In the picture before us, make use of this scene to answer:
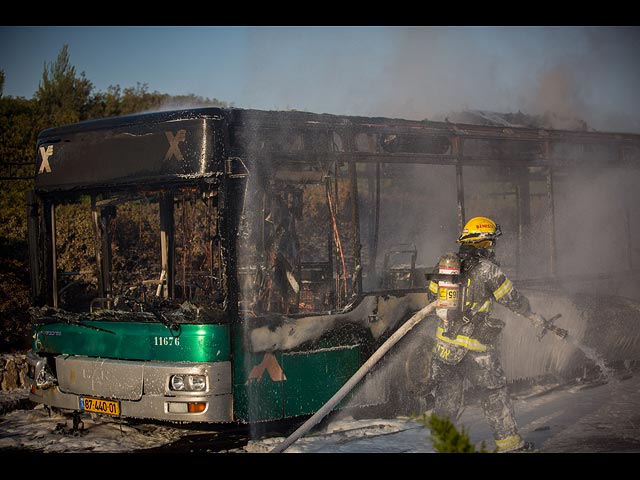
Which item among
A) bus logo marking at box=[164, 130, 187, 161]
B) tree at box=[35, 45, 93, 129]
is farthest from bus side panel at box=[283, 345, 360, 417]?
tree at box=[35, 45, 93, 129]

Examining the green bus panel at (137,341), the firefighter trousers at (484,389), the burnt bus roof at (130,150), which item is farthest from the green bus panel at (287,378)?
the burnt bus roof at (130,150)

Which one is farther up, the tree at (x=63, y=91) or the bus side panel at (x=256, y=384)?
the tree at (x=63, y=91)

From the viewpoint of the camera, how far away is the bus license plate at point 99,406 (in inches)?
274

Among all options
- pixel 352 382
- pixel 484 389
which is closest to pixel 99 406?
pixel 352 382

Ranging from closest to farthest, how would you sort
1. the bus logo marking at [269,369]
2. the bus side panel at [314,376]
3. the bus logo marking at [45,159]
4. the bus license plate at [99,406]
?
the bus logo marking at [269,369] → the bus license plate at [99,406] → the bus side panel at [314,376] → the bus logo marking at [45,159]

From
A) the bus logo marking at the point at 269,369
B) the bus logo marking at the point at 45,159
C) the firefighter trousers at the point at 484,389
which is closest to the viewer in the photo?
the firefighter trousers at the point at 484,389

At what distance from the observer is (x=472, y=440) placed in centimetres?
725

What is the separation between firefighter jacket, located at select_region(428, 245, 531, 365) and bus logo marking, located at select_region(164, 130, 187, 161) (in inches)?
105

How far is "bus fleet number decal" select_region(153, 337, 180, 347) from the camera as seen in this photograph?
673cm

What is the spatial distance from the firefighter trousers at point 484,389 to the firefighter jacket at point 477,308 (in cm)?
10

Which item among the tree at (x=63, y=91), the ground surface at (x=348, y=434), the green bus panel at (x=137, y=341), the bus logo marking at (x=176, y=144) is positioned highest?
the tree at (x=63, y=91)

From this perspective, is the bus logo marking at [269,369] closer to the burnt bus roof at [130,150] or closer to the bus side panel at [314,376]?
the bus side panel at [314,376]

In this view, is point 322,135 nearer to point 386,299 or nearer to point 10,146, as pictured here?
point 386,299

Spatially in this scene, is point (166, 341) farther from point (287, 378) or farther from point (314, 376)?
point (314, 376)
